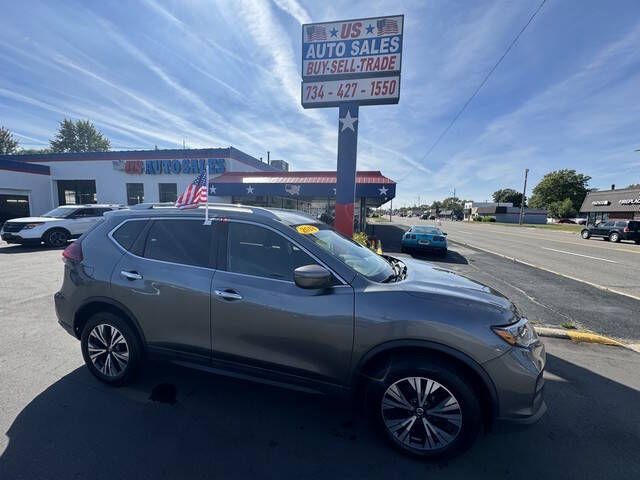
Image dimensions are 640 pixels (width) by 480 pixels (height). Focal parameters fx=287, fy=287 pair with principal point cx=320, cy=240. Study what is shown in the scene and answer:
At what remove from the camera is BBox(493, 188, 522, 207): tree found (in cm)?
9653

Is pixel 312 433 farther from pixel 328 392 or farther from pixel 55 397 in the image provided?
pixel 55 397

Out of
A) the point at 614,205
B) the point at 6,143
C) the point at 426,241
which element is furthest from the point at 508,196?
the point at 6,143

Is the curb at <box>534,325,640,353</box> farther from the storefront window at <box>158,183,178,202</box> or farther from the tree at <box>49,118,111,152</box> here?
the tree at <box>49,118,111,152</box>

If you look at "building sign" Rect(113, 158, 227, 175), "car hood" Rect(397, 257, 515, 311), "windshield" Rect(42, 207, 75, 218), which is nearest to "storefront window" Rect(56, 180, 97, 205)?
"building sign" Rect(113, 158, 227, 175)

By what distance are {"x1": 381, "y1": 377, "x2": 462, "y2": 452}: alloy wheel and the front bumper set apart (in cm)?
32

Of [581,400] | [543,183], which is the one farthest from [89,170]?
[543,183]

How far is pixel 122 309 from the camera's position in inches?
111

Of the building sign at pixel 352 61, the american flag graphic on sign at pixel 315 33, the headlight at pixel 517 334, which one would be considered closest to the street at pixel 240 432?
the headlight at pixel 517 334

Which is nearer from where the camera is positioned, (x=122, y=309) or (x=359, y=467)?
(x=359, y=467)

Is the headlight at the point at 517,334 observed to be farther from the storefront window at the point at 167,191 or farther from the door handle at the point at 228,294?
the storefront window at the point at 167,191

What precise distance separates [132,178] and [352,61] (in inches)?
800

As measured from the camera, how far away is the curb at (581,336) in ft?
13.5

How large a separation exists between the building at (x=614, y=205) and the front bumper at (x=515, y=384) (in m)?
52.2

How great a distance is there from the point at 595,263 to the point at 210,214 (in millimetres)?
14909
